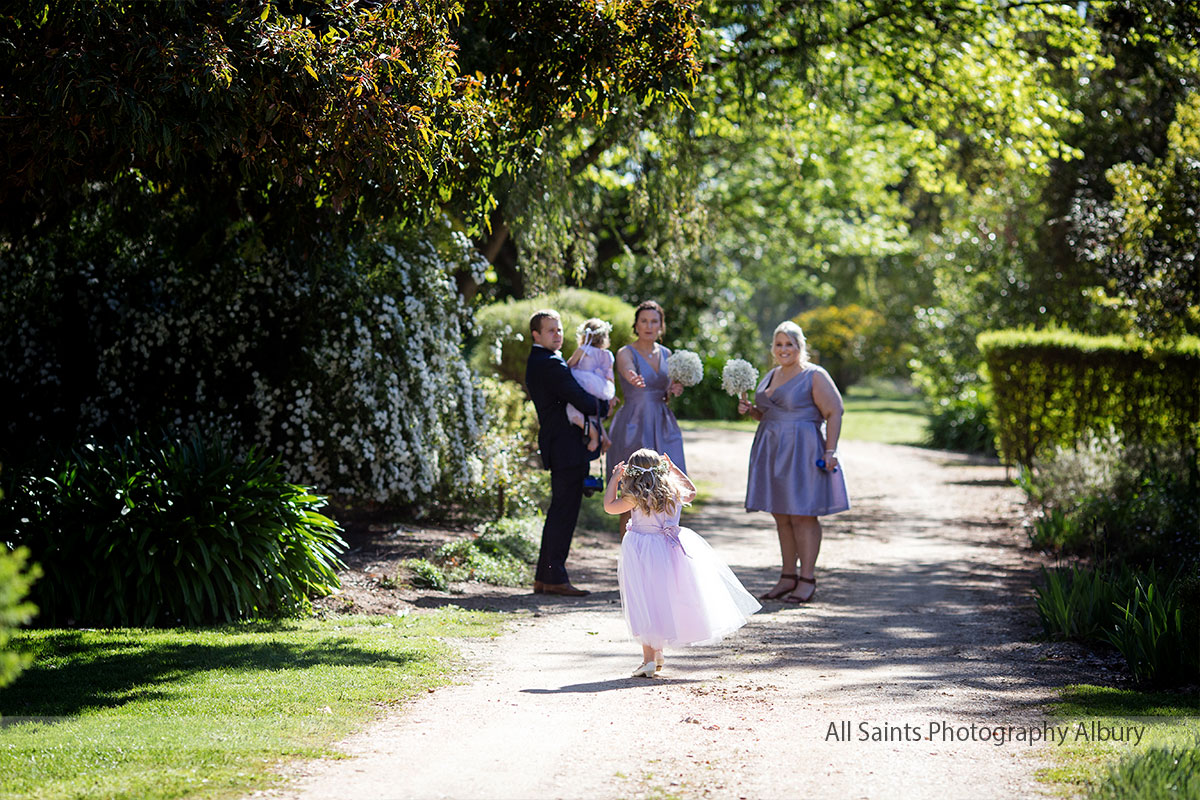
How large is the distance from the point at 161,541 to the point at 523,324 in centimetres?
927

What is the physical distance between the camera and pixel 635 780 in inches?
171

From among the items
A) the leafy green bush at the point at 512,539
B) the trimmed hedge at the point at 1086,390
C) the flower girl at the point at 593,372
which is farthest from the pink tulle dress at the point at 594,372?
the trimmed hedge at the point at 1086,390

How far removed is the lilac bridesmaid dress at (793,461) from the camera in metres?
8.17

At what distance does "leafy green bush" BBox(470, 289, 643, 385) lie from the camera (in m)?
14.0

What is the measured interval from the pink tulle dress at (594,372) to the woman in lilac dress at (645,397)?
0.11 meters

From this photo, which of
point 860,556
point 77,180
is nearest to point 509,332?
point 860,556

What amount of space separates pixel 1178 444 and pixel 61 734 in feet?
36.3

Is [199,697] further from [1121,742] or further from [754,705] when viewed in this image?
[1121,742]

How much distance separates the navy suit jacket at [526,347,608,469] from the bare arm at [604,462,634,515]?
1893 millimetres

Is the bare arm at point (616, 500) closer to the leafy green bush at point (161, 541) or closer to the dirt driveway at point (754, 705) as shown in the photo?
the dirt driveway at point (754, 705)

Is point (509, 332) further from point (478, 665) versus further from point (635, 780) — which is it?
point (635, 780)

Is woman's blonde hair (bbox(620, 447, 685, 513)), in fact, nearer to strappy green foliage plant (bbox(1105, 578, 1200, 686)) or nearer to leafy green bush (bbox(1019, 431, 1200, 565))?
strappy green foliage plant (bbox(1105, 578, 1200, 686))

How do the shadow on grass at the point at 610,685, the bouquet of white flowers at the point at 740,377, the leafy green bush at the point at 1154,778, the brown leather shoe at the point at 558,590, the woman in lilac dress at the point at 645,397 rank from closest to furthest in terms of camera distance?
the leafy green bush at the point at 1154,778 < the shadow on grass at the point at 610,685 < the woman in lilac dress at the point at 645,397 < the brown leather shoe at the point at 558,590 < the bouquet of white flowers at the point at 740,377

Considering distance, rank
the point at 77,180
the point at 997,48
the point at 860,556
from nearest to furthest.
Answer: the point at 77,180, the point at 860,556, the point at 997,48
